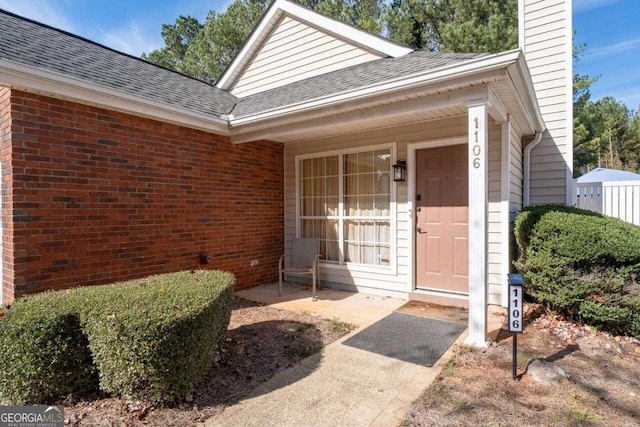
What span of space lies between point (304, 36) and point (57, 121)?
458 centimetres

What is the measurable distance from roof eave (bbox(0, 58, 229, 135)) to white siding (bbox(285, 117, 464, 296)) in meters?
2.12

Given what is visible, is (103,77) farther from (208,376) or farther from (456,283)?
(456,283)

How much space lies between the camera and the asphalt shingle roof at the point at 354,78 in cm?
371

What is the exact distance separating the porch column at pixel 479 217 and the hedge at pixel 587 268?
116 cm

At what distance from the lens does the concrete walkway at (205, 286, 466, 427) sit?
2.24m

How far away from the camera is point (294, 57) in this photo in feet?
21.6

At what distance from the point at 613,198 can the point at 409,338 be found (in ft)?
16.4

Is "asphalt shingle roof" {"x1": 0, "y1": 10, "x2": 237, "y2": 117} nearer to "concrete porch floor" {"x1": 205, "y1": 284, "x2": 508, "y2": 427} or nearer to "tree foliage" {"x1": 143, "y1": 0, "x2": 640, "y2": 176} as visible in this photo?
"concrete porch floor" {"x1": 205, "y1": 284, "x2": 508, "y2": 427}

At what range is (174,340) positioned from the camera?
2.26 meters

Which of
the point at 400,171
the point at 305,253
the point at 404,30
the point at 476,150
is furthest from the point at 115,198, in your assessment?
the point at 404,30

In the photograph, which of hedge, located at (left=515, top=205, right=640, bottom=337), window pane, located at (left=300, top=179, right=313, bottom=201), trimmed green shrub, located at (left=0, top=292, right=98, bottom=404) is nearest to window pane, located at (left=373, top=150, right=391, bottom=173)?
window pane, located at (left=300, top=179, right=313, bottom=201)

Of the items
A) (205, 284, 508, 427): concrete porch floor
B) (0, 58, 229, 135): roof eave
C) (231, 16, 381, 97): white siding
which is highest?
(231, 16, 381, 97): white siding

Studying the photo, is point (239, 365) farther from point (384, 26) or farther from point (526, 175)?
point (384, 26)

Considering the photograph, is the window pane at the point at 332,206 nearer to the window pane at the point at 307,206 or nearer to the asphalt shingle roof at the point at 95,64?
the window pane at the point at 307,206
